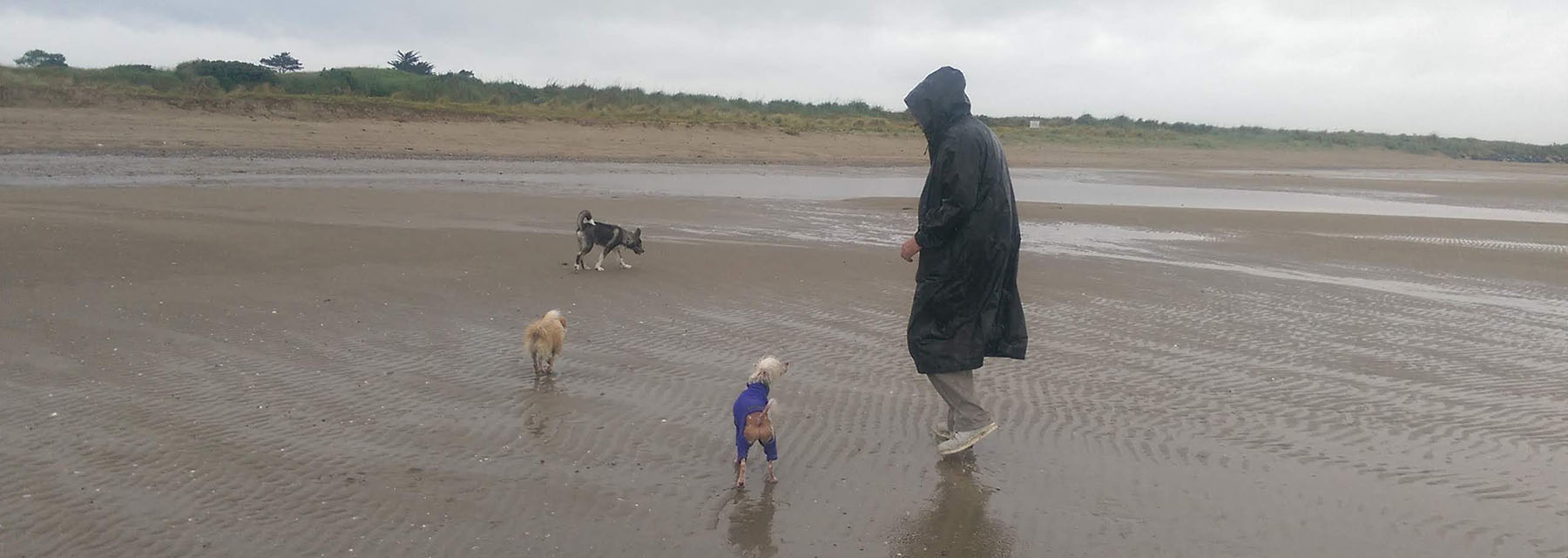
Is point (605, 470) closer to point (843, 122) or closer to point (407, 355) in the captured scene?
point (407, 355)

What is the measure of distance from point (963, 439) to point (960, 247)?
1.10m

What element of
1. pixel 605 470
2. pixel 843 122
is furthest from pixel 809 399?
pixel 843 122

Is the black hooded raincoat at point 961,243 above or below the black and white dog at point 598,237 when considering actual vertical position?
above

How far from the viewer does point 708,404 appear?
6953mm

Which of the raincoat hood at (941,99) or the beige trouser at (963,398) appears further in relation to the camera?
the beige trouser at (963,398)

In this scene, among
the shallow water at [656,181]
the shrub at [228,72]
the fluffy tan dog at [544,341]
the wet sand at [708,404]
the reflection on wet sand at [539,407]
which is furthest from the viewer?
the shrub at [228,72]

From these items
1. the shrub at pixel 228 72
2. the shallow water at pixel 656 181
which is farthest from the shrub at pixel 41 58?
the shallow water at pixel 656 181

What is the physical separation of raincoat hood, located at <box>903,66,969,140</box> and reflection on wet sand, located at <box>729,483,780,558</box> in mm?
2080

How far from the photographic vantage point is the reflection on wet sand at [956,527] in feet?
15.6

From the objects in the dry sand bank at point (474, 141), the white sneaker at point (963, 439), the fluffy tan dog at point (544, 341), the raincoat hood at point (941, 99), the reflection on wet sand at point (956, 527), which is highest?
the raincoat hood at point (941, 99)

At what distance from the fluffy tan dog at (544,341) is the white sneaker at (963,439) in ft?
9.58

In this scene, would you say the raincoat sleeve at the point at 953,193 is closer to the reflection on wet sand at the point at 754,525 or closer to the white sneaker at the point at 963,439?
the white sneaker at the point at 963,439

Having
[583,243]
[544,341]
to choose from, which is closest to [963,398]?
[544,341]

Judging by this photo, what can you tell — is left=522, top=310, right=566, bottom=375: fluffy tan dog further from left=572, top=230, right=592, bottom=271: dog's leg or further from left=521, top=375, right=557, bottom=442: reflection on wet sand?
left=572, top=230, right=592, bottom=271: dog's leg
